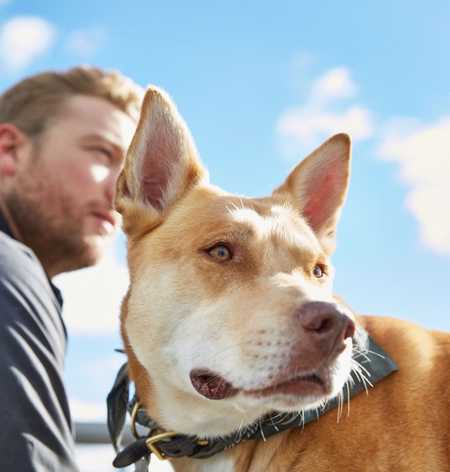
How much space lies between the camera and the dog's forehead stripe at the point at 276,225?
2.86 meters

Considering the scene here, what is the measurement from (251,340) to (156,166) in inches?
53.1

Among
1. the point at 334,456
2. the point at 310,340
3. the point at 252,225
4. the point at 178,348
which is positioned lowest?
the point at 334,456

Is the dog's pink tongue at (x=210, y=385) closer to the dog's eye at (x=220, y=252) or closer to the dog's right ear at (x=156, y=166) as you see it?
the dog's eye at (x=220, y=252)

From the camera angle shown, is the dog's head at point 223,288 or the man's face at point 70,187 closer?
the dog's head at point 223,288

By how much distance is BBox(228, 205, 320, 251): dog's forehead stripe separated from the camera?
2.86 metres

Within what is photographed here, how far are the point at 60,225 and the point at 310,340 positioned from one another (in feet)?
9.27

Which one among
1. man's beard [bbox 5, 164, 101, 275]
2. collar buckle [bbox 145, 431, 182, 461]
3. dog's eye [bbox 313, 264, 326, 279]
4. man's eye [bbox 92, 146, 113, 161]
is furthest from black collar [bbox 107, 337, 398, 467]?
man's eye [bbox 92, 146, 113, 161]

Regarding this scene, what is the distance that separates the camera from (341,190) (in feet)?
11.8

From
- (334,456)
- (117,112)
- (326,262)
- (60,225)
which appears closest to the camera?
(334,456)

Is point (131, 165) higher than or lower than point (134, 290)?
higher

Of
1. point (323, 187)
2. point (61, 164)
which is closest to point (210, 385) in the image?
point (323, 187)

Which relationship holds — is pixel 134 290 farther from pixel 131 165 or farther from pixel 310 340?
pixel 310 340

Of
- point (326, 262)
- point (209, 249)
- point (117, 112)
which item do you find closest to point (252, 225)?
point (209, 249)

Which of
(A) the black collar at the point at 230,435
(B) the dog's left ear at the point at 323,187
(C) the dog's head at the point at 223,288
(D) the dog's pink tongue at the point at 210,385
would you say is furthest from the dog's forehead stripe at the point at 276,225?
(D) the dog's pink tongue at the point at 210,385
